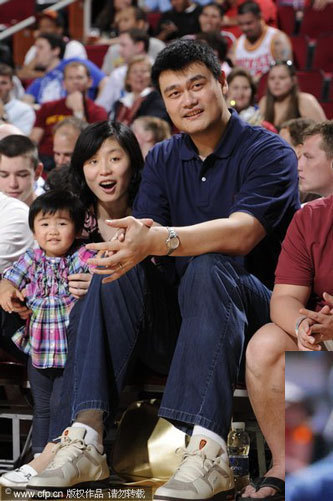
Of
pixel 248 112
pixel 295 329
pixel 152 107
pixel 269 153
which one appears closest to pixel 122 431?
pixel 295 329

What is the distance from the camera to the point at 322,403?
1766 millimetres

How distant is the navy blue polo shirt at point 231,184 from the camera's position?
2.56m

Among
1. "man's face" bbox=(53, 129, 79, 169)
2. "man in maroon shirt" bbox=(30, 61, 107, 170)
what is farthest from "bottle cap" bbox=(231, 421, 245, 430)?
"man in maroon shirt" bbox=(30, 61, 107, 170)

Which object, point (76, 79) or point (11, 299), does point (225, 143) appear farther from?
point (76, 79)

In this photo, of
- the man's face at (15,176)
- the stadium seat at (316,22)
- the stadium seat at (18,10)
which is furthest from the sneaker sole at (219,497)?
the stadium seat at (18,10)

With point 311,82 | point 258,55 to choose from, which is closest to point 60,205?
point 311,82

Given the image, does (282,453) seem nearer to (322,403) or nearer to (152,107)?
(322,403)

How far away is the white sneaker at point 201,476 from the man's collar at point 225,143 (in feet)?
2.87

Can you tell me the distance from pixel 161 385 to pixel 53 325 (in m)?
0.37

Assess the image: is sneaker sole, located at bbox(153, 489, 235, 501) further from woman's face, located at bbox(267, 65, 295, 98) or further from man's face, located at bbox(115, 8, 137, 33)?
man's face, located at bbox(115, 8, 137, 33)

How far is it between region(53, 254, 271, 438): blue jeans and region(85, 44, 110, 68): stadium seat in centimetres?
623

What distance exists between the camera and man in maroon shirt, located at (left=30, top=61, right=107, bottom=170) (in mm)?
6035

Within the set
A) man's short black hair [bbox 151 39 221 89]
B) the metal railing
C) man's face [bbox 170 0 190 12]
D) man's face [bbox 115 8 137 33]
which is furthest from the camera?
the metal railing

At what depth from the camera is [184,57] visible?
262 cm
